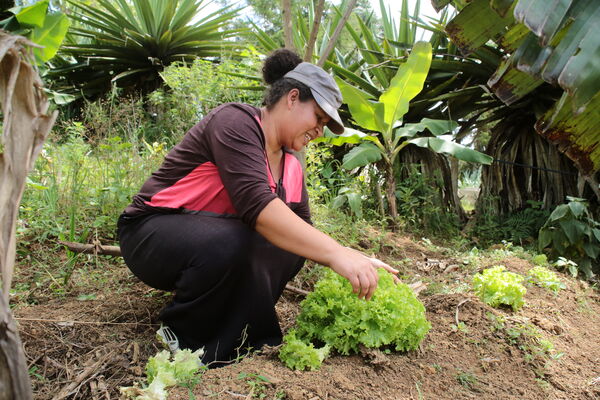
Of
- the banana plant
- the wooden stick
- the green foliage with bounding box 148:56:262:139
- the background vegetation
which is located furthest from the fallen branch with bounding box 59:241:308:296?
the green foliage with bounding box 148:56:262:139

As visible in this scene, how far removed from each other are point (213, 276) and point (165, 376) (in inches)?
22.0

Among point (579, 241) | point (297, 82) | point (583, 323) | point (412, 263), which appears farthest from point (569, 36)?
point (579, 241)

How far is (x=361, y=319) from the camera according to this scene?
6.88 feet

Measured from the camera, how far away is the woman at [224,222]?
7.11 ft

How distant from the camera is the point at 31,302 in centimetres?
278

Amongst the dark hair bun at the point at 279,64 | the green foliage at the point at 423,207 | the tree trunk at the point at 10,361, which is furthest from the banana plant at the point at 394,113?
the tree trunk at the point at 10,361

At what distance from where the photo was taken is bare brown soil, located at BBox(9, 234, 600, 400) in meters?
1.86

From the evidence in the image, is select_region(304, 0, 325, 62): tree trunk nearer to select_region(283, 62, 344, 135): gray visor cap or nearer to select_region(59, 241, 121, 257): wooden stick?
select_region(283, 62, 344, 135): gray visor cap

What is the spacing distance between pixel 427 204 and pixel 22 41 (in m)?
4.70

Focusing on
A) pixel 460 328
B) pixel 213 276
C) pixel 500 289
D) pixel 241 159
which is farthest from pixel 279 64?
pixel 500 289

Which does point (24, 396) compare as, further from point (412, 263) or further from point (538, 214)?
point (538, 214)

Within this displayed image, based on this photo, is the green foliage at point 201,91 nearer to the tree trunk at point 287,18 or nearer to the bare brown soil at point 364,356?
the tree trunk at point 287,18

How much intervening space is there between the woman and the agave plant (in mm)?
6168

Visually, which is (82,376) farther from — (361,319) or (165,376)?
(361,319)
